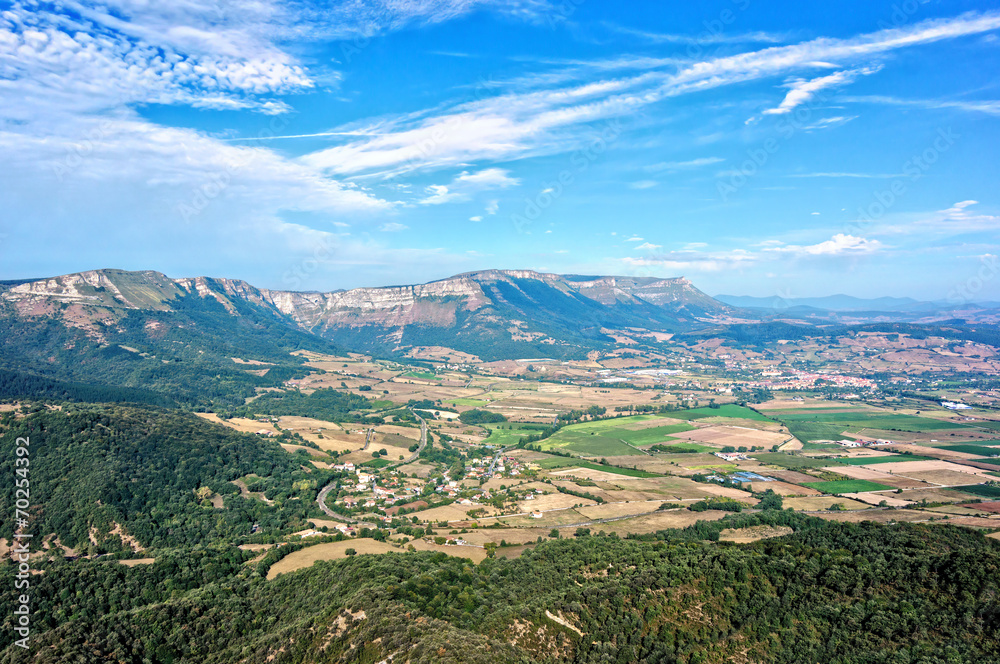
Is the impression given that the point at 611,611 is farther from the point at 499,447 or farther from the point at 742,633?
the point at 499,447

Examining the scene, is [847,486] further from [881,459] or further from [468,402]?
[468,402]

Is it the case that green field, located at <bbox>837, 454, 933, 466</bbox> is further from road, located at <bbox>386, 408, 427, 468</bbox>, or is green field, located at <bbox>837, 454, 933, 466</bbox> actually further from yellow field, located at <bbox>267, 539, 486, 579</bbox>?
road, located at <bbox>386, 408, 427, 468</bbox>

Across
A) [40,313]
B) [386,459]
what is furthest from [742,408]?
[40,313]

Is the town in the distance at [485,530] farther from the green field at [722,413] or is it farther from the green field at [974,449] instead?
the green field at [722,413]

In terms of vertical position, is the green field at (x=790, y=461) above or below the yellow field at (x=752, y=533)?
below

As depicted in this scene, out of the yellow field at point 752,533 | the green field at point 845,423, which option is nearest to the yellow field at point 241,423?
the yellow field at point 752,533

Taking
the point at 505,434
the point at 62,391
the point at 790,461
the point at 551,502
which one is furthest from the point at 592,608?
the point at 62,391
